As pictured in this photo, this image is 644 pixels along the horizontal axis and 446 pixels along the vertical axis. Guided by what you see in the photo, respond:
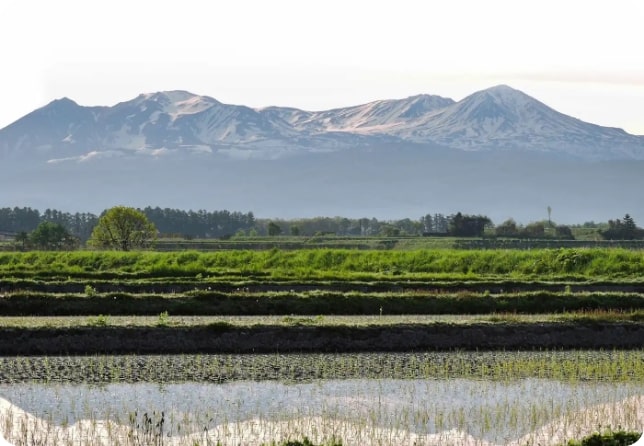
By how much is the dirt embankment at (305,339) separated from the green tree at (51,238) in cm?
6243

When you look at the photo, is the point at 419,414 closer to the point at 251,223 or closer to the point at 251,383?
the point at 251,383

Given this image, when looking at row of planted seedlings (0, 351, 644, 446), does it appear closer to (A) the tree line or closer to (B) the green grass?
→ (B) the green grass

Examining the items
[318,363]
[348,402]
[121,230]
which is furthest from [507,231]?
[348,402]

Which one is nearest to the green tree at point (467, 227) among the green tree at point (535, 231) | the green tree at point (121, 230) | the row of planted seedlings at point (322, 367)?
the green tree at point (535, 231)

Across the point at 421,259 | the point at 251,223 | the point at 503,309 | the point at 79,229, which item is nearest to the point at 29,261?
the point at 421,259

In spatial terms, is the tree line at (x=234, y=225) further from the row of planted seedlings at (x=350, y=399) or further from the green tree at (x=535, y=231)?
the row of planted seedlings at (x=350, y=399)

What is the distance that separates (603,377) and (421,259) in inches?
1257

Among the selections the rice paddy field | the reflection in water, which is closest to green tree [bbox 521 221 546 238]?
the rice paddy field

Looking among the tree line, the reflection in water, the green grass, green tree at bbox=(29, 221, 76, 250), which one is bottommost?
the reflection in water

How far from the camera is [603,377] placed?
18.9 metres

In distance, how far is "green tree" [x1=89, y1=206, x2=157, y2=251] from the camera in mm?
73500

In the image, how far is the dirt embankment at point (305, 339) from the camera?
22.2m

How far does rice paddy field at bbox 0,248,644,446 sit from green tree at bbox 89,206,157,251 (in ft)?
109

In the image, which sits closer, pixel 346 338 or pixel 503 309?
pixel 346 338
